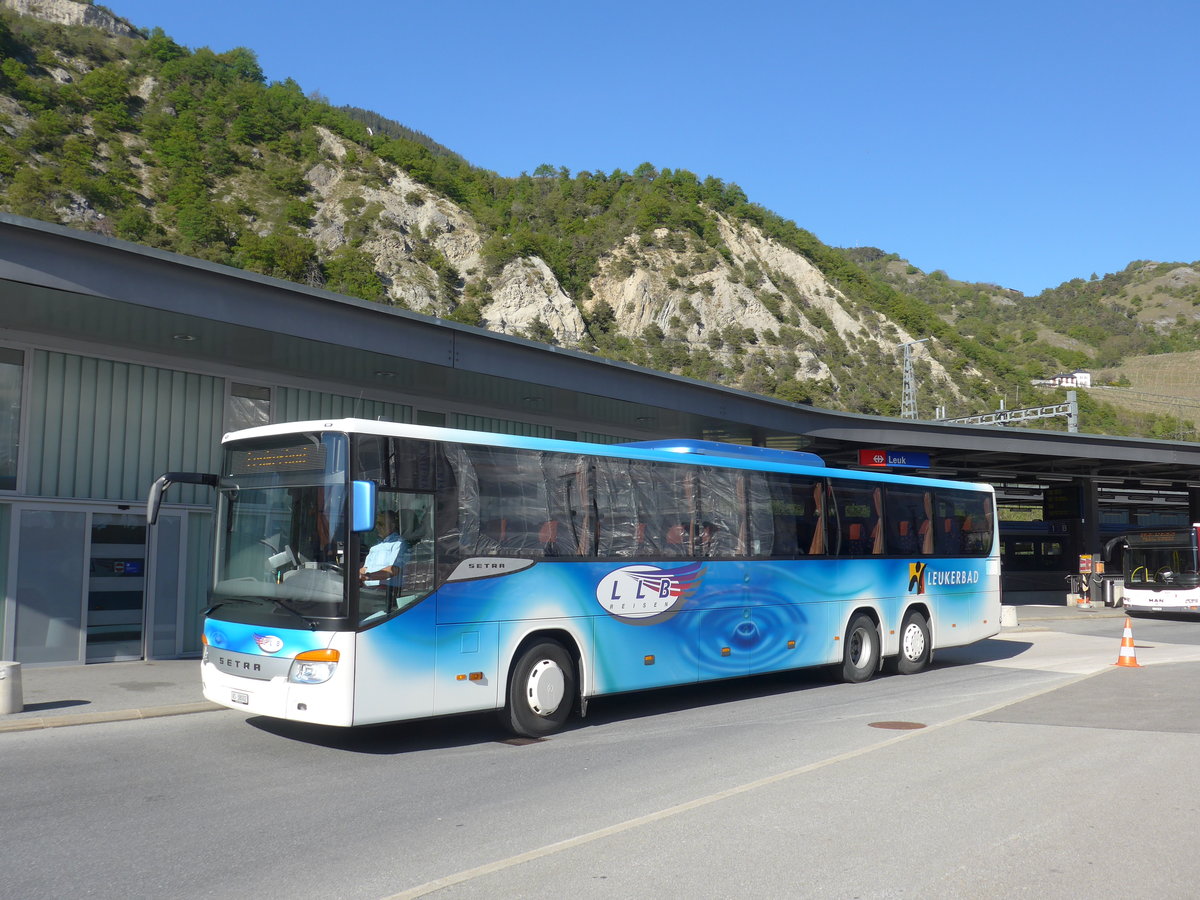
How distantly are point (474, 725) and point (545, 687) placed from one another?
1.37 m

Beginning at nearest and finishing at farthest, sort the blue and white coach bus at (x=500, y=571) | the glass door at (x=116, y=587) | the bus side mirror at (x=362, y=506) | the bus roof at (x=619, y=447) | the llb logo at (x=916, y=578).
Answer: the bus side mirror at (x=362, y=506), the blue and white coach bus at (x=500, y=571), the bus roof at (x=619, y=447), the glass door at (x=116, y=587), the llb logo at (x=916, y=578)

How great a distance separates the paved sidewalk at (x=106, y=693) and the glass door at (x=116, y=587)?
1.08ft

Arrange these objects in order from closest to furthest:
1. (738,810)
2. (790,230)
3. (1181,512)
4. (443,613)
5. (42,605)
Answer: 1. (738,810)
2. (443,613)
3. (42,605)
4. (1181,512)
5. (790,230)

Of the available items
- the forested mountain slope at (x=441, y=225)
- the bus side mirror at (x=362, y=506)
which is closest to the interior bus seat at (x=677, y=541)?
the bus side mirror at (x=362, y=506)

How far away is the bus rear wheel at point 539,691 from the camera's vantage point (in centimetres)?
1028

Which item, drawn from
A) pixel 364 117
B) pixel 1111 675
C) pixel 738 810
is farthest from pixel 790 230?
pixel 738 810

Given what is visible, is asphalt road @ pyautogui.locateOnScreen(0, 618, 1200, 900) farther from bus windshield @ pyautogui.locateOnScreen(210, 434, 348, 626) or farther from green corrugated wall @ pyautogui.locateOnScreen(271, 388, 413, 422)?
green corrugated wall @ pyautogui.locateOnScreen(271, 388, 413, 422)

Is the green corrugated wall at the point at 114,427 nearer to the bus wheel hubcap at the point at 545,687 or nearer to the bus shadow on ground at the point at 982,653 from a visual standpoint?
the bus wheel hubcap at the point at 545,687

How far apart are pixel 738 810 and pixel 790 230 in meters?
121

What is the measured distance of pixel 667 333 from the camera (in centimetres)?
9519

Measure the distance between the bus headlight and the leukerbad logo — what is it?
3316mm

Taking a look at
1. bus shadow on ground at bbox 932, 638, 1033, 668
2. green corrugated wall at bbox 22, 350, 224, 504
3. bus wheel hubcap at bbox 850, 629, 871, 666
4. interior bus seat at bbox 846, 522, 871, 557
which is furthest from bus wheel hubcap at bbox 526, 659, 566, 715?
bus shadow on ground at bbox 932, 638, 1033, 668

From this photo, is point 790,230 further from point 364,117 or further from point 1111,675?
point 1111,675

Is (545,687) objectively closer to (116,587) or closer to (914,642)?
(914,642)
